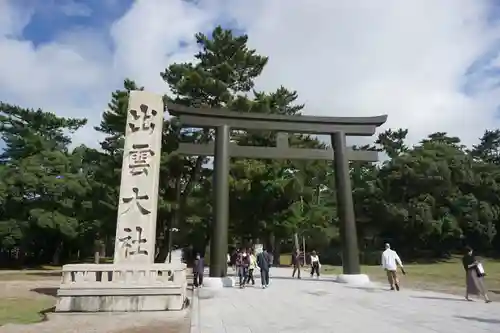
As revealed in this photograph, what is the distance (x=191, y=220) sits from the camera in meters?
A: 26.8

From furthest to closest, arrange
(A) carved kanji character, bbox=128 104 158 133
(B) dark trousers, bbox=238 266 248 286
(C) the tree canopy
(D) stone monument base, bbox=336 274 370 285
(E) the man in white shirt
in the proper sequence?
(C) the tree canopy < (D) stone monument base, bbox=336 274 370 285 < (B) dark trousers, bbox=238 266 248 286 < (E) the man in white shirt < (A) carved kanji character, bbox=128 104 158 133

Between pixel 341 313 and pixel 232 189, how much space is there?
57.6 ft

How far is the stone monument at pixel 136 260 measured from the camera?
10.6 m

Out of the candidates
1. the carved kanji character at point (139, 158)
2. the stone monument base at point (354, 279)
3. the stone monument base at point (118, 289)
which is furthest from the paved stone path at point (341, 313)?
the carved kanji character at point (139, 158)

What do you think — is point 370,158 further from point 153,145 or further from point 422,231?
point 422,231

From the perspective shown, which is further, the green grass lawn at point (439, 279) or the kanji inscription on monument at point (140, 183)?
the green grass lawn at point (439, 279)

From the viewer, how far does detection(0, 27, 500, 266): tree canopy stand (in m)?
26.2

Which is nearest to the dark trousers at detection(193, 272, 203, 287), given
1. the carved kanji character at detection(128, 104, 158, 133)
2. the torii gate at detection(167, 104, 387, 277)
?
Result: the torii gate at detection(167, 104, 387, 277)

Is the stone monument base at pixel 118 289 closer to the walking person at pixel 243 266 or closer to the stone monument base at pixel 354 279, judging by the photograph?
the walking person at pixel 243 266

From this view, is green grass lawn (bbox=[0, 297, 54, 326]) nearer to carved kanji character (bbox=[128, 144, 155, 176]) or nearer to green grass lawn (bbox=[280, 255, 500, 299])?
carved kanji character (bbox=[128, 144, 155, 176])

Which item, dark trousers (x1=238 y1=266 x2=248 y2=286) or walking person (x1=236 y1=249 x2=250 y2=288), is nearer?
dark trousers (x1=238 y1=266 x2=248 y2=286)

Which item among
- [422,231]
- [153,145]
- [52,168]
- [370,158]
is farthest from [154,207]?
[422,231]

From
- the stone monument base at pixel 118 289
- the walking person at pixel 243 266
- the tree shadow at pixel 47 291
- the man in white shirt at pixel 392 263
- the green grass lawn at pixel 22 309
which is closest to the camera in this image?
the green grass lawn at pixel 22 309

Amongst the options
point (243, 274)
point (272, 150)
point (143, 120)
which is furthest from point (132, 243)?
point (272, 150)
